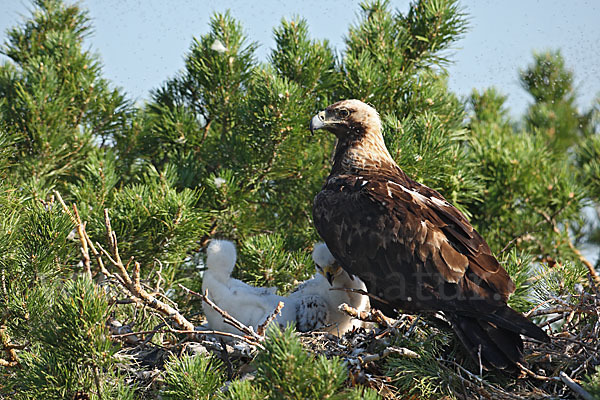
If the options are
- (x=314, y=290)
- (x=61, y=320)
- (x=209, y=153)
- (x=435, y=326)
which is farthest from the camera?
(x=209, y=153)

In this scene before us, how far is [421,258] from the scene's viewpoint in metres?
3.35

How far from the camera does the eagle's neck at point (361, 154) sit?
4086 mm

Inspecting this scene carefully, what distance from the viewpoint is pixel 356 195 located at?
3627 millimetres

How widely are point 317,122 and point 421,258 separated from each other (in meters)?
1.22

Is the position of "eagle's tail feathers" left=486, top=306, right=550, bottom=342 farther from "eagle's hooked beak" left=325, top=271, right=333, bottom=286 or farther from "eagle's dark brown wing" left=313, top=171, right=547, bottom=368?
"eagle's hooked beak" left=325, top=271, right=333, bottom=286

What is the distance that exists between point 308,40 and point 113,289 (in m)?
2.33

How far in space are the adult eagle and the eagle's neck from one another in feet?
0.52

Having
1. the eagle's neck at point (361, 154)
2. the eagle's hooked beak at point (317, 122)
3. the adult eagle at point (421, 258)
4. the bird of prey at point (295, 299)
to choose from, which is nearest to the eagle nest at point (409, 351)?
the adult eagle at point (421, 258)

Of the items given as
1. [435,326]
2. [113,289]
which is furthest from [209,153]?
[435,326]

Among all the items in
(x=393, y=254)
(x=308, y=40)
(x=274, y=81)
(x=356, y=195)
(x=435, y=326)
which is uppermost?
(x=308, y=40)

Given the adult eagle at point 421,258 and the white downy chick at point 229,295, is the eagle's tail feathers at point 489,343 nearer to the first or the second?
the adult eagle at point 421,258

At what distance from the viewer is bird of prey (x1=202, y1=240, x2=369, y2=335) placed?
3766 mm

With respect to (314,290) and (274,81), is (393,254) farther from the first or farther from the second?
(274,81)

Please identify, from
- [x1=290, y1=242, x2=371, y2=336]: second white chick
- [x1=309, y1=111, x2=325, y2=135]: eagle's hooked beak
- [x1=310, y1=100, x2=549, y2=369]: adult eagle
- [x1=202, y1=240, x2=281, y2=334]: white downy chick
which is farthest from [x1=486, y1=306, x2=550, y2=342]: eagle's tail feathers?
[x1=309, y1=111, x2=325, y2=135]: eagle's hooked beak
